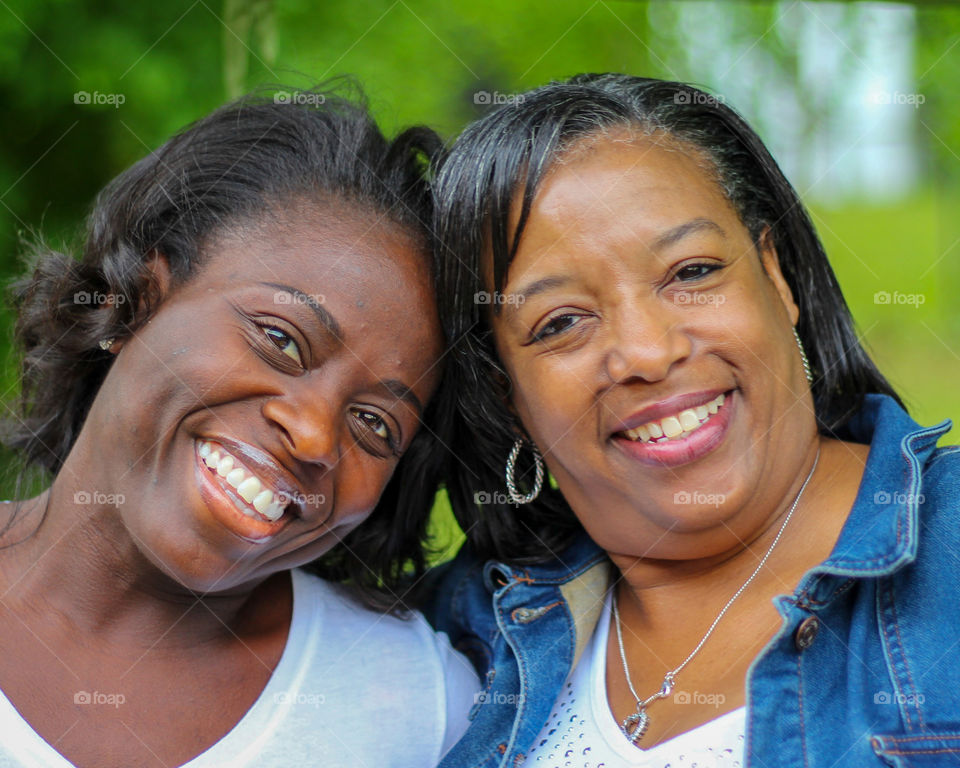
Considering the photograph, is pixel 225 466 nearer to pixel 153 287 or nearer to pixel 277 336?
pixel 277 336

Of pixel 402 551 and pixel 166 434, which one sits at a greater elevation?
pixel 166 434

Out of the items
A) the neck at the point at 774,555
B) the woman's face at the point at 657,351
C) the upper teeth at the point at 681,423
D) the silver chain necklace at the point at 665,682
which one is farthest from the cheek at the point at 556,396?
the silver chain necklace at the point at 665,682

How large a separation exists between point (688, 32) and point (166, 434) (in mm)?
4166

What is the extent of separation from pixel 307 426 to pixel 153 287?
0.48 m

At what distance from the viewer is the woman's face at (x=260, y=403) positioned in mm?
1940

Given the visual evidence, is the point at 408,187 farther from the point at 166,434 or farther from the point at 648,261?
the point at 166,434

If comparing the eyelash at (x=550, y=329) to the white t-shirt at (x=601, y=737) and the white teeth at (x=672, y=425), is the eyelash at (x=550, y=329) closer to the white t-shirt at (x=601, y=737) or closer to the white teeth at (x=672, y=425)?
the white teeth at (x=672, y=425)

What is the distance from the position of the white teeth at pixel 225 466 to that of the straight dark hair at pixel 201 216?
369 mm

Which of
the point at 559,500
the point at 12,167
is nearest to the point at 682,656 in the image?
the point at 559,500

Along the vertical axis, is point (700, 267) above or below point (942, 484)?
above

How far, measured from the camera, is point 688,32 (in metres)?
5.26

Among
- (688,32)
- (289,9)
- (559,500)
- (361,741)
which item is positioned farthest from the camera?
(688,32)

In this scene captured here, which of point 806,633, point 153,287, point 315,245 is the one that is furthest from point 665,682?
point 153,287

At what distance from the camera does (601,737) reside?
201cm
